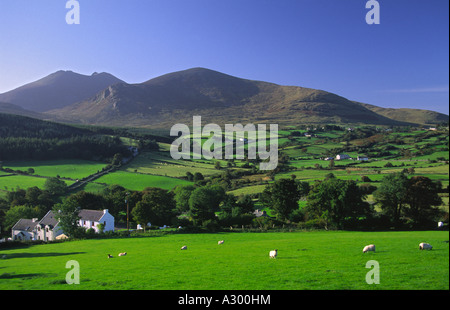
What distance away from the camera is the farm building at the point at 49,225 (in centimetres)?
4919

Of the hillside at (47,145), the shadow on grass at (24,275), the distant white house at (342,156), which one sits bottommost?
the shadow on grass at (24,275)

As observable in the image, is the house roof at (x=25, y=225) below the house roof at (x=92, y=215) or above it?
below

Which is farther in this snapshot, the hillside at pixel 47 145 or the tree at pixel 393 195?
the hillside at pixel 47 145

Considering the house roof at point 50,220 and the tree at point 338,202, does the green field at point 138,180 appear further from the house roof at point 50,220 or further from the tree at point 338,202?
the tree at point 338,202

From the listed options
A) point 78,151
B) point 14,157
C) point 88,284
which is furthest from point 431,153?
point 14,157

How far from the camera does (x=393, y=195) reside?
41375 millimetres

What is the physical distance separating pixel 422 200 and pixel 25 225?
60.8 metres

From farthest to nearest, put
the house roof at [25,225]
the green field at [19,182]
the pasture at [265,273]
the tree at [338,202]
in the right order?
the green field at [19,182] → the house roof at [25,225] → the tree at [338,202] → the pasture at [265,273]

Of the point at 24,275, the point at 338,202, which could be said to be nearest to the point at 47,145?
the point at 338,202

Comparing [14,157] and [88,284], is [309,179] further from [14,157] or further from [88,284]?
[14,157]

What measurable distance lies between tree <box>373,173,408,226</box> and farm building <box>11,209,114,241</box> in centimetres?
4077

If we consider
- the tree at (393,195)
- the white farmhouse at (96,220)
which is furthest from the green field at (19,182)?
the tree at (393,195)

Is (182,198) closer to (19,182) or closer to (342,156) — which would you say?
(19,182)

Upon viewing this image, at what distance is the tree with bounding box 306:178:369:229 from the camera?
38.3m
